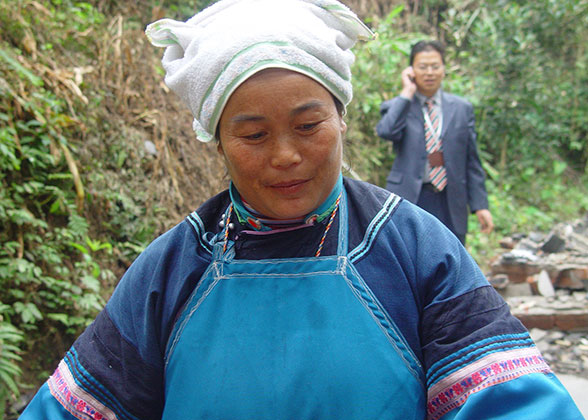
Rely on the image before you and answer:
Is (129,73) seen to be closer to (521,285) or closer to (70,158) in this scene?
(70,158)

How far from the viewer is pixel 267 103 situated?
Answer: 3.87 ft

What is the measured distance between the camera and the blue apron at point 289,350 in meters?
1.12

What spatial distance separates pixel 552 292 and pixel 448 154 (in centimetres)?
199

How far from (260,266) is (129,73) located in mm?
4234

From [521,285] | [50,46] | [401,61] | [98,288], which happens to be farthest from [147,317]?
[401,61]

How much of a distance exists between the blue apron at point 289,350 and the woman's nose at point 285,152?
0.23 m

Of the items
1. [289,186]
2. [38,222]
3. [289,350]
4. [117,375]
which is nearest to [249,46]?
[289,186]

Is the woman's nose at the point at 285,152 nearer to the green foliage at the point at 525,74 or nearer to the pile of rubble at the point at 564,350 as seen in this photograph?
the pile of rubble at the point at 564,350

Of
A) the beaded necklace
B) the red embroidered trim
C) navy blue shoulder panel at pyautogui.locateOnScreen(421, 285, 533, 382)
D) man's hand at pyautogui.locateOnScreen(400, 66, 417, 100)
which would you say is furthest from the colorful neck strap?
man's hand at pyautogui.locateOnScreen(400, 66, 417, 100)

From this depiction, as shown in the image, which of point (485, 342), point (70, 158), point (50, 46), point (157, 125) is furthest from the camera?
point (157, 125)

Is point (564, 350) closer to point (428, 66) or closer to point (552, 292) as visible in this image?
point (552, 292)

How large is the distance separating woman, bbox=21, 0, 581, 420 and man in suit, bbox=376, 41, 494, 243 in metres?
3.21

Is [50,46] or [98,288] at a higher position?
[50,46]

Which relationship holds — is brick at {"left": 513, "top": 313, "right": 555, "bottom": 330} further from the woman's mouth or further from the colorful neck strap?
the woman's mouth
